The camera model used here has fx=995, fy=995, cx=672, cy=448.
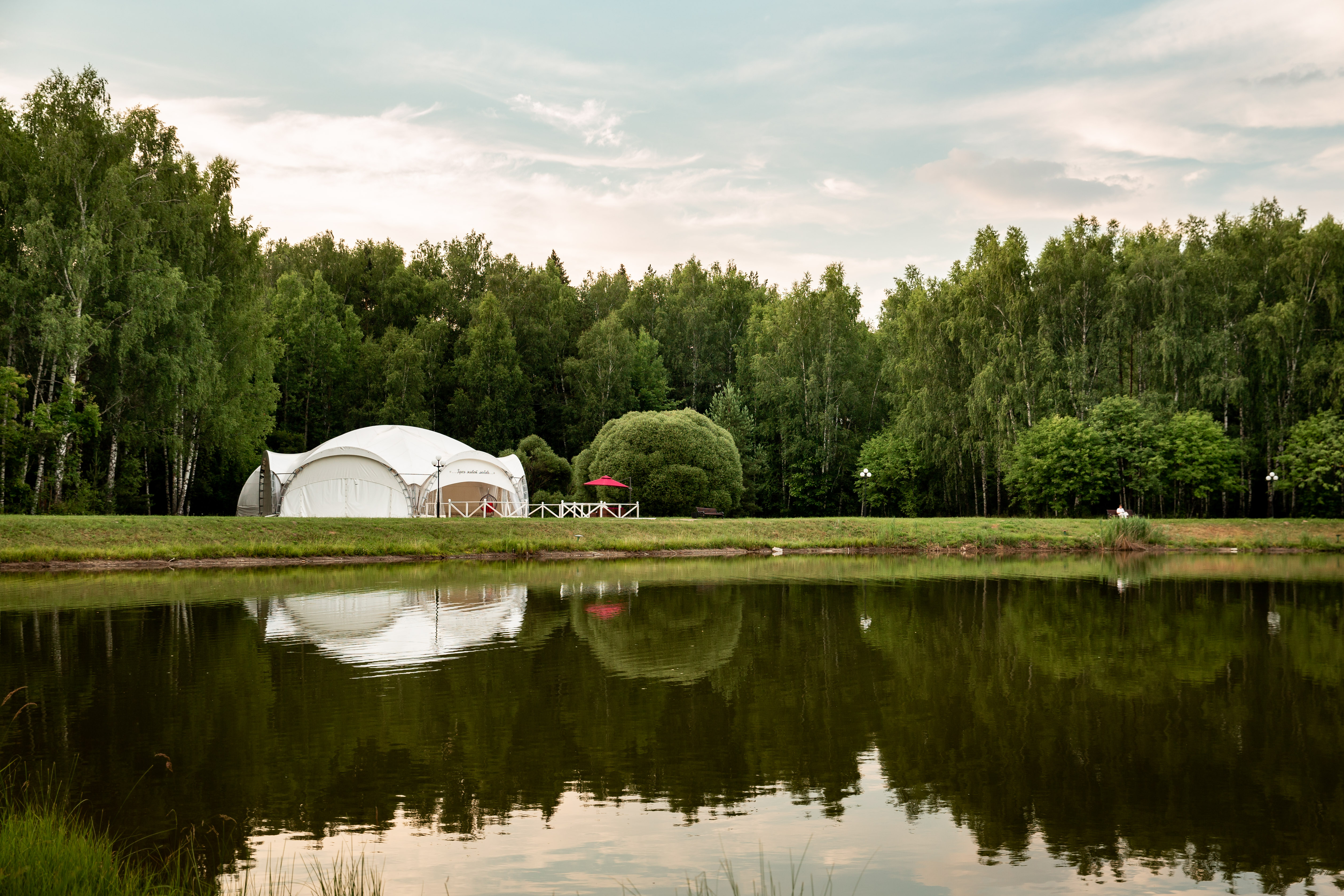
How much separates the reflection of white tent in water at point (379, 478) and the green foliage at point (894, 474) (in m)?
20.1

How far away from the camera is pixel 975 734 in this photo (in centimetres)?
955

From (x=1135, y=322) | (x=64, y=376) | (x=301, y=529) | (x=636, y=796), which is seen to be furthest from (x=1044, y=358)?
(x=636, y=796)

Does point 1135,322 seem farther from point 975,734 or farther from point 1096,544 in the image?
point 975,734


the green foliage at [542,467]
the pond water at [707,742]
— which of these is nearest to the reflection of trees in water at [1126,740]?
the pond water at [707,742]

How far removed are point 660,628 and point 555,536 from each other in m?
17.7

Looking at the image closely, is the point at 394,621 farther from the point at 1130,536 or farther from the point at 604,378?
the point at 604,378

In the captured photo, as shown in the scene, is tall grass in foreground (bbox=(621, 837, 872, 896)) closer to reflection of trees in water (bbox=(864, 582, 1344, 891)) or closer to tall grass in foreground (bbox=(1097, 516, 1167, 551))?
reflection of trees in water (bbox=(864, 582, 1344, 891))

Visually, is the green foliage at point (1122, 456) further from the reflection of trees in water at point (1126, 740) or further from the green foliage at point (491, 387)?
the green foliage at point (491, 387)

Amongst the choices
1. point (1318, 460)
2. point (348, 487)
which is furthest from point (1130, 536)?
point (348, 487)

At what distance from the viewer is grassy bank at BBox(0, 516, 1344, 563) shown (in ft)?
93.6

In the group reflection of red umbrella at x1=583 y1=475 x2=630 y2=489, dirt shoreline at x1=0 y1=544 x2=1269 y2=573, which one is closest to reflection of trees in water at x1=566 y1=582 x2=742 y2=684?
dirt shoreline at x1=0 y1=544 x2=1269 y2=573

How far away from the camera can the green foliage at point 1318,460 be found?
1603 inches

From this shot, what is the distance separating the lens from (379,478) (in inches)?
1681

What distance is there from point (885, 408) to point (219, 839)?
6068 centimetres
